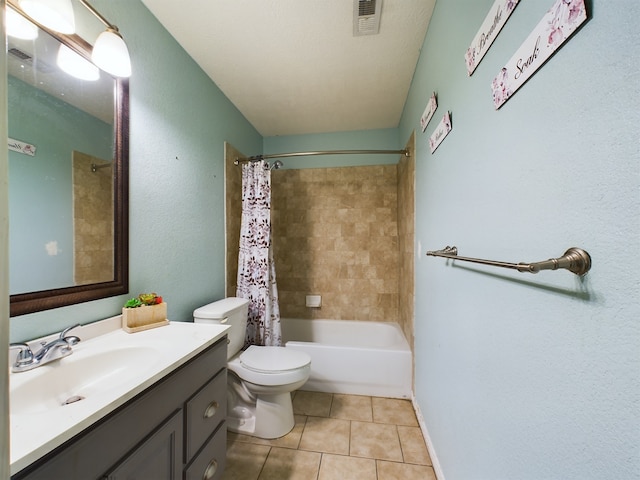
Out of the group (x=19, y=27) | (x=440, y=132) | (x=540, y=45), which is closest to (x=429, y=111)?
(x=440, y=132)

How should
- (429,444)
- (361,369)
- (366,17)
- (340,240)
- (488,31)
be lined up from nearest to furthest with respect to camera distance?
(488,31), (366,17), (429,444), (361,369), (340,240)

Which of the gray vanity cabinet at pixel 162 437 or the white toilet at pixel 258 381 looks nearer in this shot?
the gray vanity cabinet at pixel 162 437

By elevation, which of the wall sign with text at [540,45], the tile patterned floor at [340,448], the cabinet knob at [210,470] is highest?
the wall sign with text at [540,45]

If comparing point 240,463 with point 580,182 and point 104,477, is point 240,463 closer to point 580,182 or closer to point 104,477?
point 104,477

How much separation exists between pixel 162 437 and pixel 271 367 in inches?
31.0

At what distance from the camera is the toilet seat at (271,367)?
4.95 feet

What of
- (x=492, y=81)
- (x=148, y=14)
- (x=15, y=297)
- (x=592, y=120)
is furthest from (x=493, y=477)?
(x=148, y=14)

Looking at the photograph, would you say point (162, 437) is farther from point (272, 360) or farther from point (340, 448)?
point (340, 448)

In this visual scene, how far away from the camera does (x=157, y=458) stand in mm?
777

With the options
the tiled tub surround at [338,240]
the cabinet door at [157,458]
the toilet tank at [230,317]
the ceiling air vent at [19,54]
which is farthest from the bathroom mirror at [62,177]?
the tiled tub surround at [338,240]

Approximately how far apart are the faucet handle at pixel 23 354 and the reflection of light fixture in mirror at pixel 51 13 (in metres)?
1.06

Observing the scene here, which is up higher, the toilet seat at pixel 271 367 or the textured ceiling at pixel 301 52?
the textured ceiling at pixel 301 52

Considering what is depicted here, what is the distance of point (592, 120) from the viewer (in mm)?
432

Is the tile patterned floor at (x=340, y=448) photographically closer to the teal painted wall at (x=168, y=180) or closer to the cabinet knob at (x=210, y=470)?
the cabinet knob at (x=210, y=470)
